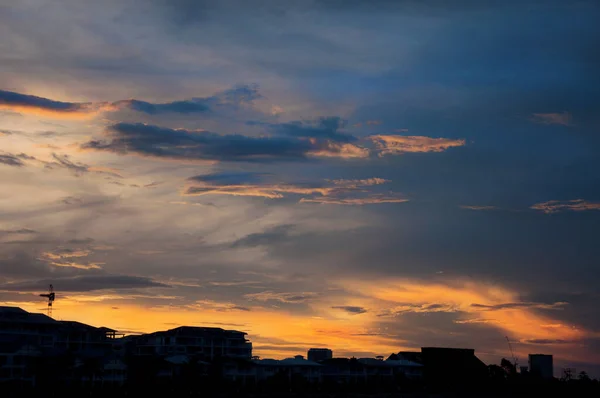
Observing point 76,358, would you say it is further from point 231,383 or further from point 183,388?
point 231,383

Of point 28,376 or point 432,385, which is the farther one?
point 432,385

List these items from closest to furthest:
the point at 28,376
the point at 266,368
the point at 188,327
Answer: the point at 28,376
the point at 266,368
the point at 188,327

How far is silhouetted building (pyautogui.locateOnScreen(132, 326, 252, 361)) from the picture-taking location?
635ft

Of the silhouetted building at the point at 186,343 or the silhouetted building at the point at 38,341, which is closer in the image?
the silhouetted building at the point at 38,341

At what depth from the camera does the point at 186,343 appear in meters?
195

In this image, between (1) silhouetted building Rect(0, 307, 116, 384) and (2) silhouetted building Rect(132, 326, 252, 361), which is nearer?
(1) silhouetted building Rect(0, 307, 116, 384)

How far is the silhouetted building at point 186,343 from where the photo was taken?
19362 centimetres

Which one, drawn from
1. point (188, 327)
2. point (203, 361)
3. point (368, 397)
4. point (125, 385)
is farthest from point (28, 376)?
point (368, 397)

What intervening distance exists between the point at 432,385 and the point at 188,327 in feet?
197

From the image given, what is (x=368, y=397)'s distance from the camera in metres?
170

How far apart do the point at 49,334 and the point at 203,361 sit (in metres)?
32.3

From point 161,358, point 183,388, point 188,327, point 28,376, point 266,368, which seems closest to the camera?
point 28,376

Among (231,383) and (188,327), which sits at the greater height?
(188,327)

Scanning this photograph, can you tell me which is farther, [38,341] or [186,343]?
[186,343]
